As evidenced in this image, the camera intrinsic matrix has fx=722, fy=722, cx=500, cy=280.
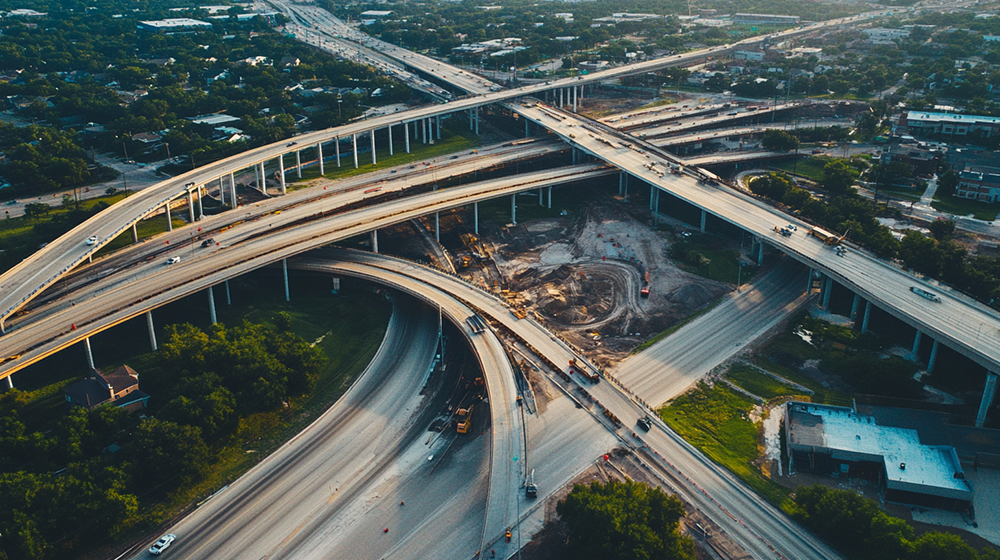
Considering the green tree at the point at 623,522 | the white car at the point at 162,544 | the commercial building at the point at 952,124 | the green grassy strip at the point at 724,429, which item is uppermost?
the commercial building at the point at 952,124

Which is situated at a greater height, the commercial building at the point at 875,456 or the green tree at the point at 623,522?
the green tree at the point at 623,522

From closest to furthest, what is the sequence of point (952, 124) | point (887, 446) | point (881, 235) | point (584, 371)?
point (887, 446), point (584, 371), point (881, 235), point (952, 124)

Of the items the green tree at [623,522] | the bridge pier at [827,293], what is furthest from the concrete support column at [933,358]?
the green tree at [623,522]

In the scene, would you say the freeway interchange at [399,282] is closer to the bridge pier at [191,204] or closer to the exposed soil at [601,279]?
the bridge pier at [191,204]

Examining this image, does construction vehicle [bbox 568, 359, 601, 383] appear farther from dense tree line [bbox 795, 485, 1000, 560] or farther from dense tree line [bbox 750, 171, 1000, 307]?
dense tree line [bbox 750, 171, 1000, 307]

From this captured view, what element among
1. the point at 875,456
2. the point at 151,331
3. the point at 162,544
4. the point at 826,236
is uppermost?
the point at 826,236

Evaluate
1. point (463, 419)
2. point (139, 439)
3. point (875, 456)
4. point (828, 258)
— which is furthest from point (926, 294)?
point (139, 439)

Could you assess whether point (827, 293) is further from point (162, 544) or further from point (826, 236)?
point (162, 544)

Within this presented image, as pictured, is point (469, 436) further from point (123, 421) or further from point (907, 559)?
point (907, 559)

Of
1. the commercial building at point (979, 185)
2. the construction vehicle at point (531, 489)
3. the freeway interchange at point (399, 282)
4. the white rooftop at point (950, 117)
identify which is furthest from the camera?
the white rooftop at point (950, 117)
